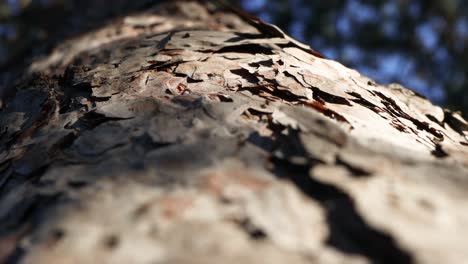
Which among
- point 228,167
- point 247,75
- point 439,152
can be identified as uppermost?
point 439,152

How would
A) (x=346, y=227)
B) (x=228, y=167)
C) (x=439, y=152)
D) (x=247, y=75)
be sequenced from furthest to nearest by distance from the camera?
(x=247, y=75) < (x=439, y=152) < (x=228, y=167) < (x=346, y=227)

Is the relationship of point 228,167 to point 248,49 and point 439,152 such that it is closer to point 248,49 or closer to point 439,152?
point 439,152

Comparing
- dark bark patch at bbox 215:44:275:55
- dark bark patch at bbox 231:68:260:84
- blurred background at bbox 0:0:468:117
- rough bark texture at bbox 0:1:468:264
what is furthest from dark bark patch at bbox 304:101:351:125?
blurred background at bbox 0:0:468:117

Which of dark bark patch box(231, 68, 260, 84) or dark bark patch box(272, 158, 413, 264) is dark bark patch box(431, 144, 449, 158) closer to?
dark bark patch box(272, 158, 413, 264)

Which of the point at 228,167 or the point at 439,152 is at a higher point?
the point at 439,152

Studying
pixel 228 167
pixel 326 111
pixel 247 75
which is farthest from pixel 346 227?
pixel 247 75

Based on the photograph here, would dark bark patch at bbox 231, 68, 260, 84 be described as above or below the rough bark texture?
above

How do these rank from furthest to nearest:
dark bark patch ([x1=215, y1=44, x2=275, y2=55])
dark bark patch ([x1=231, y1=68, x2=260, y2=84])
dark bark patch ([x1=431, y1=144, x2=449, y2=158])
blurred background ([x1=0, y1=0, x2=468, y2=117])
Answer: blurred background ([x1=0, y1=0, x2=468, y2=117]), dark bark patch ([x1=215, y1=44, x2=275, y2=55]), dark bark patch ([x1=231, y1=68, x2=260, y2=84]), dark bark patch ([x1=431, y1=144, x2=449, y2=158])

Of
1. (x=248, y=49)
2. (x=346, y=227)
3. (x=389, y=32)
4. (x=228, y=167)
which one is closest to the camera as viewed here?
(x=346, y=227)

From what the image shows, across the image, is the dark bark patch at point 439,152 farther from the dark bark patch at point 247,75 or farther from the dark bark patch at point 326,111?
the dark bark patch at point 247,75

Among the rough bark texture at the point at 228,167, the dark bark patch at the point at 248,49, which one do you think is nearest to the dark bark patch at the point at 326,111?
the rough bark texture at the point at 228,167
